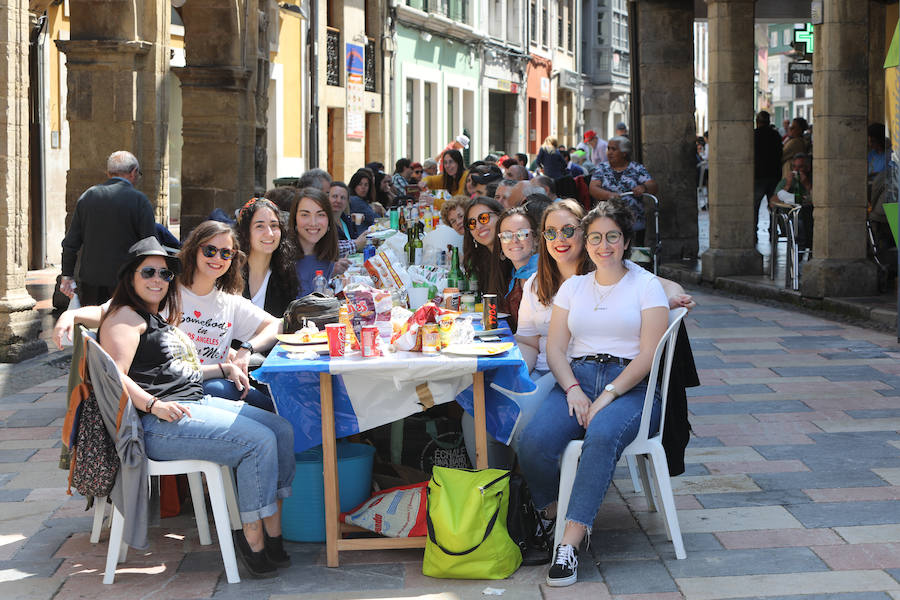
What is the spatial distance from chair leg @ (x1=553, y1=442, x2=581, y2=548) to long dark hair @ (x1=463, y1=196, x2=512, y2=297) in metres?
1.55

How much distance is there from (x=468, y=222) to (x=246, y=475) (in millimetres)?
2270

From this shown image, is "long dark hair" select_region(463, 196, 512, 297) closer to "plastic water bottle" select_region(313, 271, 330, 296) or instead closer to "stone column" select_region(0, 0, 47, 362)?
"plastic water bottle" select_region(313, 271, 330, 296)

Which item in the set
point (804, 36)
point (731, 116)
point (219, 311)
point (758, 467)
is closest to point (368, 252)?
point (219, 311)

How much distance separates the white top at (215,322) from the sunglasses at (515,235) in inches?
48.8

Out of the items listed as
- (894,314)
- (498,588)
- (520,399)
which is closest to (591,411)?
(520,399)

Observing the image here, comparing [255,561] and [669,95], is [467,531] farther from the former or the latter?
[669,95]

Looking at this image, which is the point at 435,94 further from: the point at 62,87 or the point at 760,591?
the point at 760,591

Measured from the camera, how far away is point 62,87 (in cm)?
1667

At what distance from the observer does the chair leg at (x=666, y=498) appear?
4.95m

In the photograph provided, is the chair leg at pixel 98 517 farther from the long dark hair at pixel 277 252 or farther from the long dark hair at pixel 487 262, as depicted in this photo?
the long dark hair at pixel 487 262

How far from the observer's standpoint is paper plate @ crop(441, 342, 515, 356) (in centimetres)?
491

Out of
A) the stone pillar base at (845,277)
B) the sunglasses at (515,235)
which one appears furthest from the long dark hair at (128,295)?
the stone pillar base at (845,277)

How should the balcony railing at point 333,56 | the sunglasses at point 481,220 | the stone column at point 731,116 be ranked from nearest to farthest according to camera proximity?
1. the sunglasses at point 481,220
2. the stone column at point 731,116
3. the balcony railing at point 333,56

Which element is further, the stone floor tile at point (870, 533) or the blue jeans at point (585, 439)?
the stone floor tile at point (870, 533)
